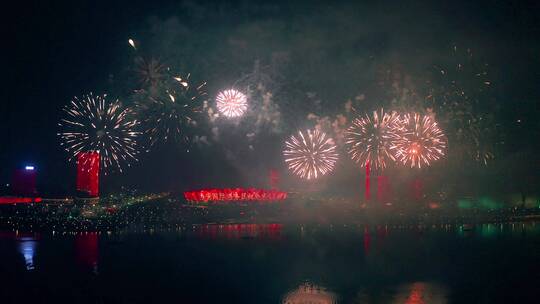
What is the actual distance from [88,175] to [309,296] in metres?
41.0

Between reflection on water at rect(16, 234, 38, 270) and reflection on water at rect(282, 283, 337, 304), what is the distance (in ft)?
41.7

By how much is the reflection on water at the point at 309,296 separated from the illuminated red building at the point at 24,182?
44.8m

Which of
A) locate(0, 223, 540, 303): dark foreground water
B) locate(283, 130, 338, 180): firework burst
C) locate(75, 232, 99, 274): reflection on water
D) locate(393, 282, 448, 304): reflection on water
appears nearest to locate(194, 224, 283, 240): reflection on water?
locate(0, 223, 540, 303): dark foreground water

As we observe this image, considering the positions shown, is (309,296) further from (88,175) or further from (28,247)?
(88,175)

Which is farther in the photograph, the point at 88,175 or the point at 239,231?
the point at 88,175

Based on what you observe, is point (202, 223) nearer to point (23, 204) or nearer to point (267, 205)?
point (267, 205)

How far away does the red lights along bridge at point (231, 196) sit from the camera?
55494mm

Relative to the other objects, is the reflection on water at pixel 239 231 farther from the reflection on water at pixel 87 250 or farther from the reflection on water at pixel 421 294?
the reflection on water at pixel 421 294

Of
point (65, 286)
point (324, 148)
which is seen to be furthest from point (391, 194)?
point (65, 286)

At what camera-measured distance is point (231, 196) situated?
187 ft

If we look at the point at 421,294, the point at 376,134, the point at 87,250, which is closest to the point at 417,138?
the point at 376,134

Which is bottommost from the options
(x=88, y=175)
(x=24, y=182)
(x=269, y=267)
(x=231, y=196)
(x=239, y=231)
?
(x=269, y=267)

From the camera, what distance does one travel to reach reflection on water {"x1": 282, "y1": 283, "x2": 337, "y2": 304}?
706 inches

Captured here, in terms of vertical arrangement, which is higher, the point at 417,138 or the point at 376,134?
the point at 376,134
